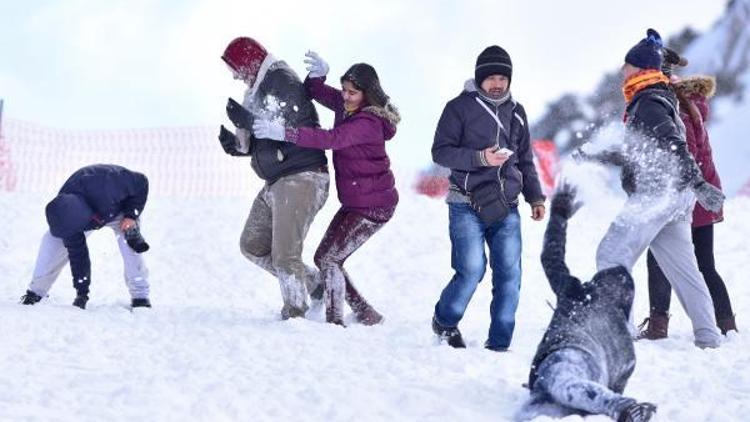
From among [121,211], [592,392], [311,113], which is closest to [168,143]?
[121,211]

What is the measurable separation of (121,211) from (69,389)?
3.25m

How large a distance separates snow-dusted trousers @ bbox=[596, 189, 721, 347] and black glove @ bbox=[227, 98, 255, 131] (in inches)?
89.9

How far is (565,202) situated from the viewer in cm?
396

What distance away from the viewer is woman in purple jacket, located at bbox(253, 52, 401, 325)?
5.97 metres

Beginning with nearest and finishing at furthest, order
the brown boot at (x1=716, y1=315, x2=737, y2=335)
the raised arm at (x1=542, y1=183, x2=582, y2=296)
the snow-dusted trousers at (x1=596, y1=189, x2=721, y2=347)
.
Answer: the raised arm at (x1=542, y1=183, x2=582, y2=296) < the snow-dusted trousers at (x1=596, y1=189, x2=721, y2=347) < the brown boot at (x1=716, y1=315, x2=737, y2=335)

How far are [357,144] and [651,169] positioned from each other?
1853 millimetres

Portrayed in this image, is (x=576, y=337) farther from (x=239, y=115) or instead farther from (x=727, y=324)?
(x=727, y=324)

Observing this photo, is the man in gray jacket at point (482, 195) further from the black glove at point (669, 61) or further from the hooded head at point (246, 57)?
the hooded head at point (246, 57)

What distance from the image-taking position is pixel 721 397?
4.16 m

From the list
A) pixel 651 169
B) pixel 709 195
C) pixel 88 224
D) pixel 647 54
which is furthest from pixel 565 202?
pixel 88 224

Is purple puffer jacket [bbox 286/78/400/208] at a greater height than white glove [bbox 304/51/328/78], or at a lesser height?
lesser

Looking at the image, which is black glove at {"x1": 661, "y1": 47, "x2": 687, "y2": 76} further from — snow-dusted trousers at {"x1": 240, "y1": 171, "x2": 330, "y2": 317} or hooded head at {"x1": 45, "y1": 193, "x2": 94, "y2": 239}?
hooded head at {"x1": 45, "y1": 193, "x2": 94, "y2": 239}

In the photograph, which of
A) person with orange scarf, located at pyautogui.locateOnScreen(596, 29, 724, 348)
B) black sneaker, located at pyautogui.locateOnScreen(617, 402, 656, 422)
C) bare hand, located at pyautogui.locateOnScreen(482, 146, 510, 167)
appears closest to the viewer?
black sneaker, located at pyautogui.locateOnScreen(617, 402, 656, 422)

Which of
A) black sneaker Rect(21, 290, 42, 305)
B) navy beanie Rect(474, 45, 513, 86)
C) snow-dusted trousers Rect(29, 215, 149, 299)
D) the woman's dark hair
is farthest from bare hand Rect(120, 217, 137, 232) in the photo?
navy beanie Rect(474, 45, 513, 86)
